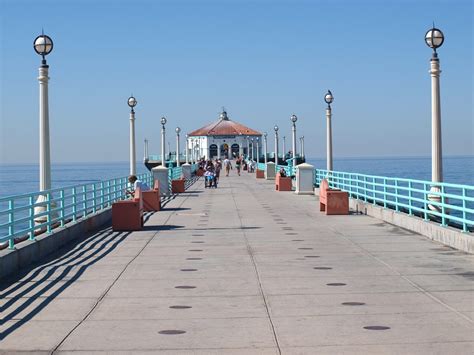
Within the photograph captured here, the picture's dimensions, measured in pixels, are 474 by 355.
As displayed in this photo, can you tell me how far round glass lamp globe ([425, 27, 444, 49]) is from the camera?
20000 millimetres

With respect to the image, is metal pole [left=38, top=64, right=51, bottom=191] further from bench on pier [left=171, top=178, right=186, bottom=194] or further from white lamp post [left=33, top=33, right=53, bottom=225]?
bench on pier [left=171, top=178, right=186, bottom=194]

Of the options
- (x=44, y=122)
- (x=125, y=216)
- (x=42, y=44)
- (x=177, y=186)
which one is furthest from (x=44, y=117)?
(x=177, y=186)

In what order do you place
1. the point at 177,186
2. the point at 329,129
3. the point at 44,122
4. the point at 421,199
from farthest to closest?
the point at 177,186
the point at 329,129
the point at 44,122
the point at 421,199

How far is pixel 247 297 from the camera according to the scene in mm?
10875

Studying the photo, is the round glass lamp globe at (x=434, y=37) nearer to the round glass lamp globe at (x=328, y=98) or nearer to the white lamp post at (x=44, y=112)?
the white lamp post at (x=44, y=112)

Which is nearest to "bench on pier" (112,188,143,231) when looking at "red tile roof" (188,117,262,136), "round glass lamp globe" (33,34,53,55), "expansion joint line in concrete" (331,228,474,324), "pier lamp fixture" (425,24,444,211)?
"round glass lamp globe" (33,34,53,55)

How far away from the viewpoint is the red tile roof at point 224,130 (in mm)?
156500

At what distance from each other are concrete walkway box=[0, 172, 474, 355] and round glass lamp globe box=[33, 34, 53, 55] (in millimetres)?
4731

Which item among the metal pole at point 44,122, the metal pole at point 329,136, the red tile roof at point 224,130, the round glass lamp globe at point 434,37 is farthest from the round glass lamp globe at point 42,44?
the red tile roof at point 224,130

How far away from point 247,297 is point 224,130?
488 ft

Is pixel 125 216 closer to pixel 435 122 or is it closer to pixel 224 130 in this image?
pixel 435 122

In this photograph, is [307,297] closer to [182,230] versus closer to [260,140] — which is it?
[182,230]

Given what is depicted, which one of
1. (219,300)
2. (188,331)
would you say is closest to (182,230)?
(219,300)

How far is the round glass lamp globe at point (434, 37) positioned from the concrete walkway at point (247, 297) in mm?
4826
